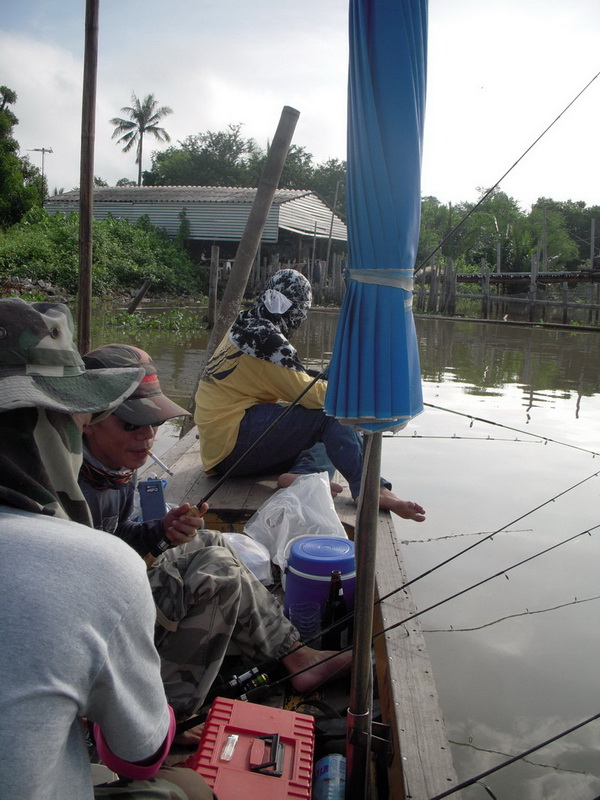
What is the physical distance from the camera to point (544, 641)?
361 centimetres

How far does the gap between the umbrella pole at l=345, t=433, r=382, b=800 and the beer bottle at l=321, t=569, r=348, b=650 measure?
2.73 ft

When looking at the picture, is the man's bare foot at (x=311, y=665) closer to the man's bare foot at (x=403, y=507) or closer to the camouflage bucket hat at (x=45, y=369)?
the man's bare foot at (x=403, y=507)

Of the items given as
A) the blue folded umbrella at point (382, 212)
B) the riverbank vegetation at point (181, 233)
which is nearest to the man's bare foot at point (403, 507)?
the blue folded umbrella at point (382, 212)

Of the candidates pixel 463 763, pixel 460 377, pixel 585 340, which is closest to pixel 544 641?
pixel 463 763

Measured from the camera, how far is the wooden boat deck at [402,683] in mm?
1813

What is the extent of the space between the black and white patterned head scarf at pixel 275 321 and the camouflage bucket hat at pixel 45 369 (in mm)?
2767

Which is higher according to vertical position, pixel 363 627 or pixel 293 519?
pixel 363 627

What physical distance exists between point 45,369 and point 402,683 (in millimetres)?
1605

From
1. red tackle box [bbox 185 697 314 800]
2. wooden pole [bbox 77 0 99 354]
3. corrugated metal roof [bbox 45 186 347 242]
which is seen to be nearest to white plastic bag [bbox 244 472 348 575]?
red tackle box [bbox 185 697 314 800]

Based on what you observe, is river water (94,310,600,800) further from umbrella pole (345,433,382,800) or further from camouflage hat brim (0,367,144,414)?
camouflage hat brim (0,367,144,414)

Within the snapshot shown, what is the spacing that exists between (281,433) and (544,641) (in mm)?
1883

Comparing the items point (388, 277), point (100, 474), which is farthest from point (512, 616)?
point (388, 277)

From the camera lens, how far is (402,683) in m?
2.17

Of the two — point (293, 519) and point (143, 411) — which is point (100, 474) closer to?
point (143, 411)
